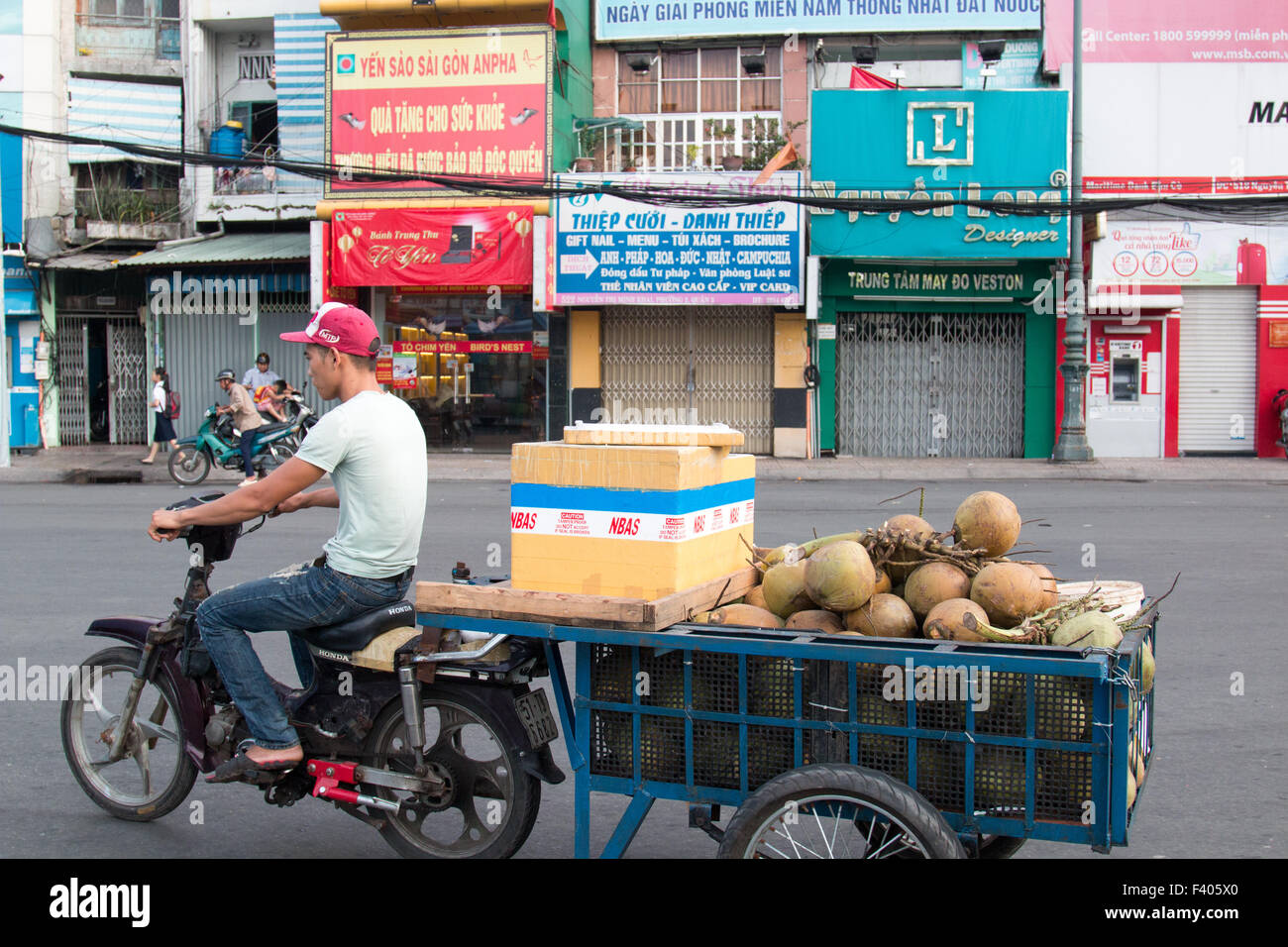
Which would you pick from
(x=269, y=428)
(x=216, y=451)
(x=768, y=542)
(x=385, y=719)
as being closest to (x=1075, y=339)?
(x=768, y=542)

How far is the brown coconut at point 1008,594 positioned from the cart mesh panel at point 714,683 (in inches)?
31.2

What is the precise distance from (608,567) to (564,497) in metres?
0.26

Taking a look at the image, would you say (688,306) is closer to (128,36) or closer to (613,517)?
(128,36)

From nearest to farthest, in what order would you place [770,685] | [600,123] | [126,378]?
[770,685] → [600,123] → [126,378]

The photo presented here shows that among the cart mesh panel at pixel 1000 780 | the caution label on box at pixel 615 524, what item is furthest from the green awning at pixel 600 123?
the cart mesh panel at pixel 1000 780

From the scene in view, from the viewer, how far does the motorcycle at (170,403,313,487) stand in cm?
1741

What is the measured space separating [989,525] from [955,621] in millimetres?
479

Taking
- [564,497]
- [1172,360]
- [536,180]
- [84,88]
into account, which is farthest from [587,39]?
[564,497]

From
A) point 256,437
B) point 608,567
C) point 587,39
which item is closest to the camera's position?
point 608,567

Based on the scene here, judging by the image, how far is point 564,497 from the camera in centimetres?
384

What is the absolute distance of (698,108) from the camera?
21453mm

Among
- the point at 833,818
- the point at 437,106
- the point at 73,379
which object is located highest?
the point at 437,106

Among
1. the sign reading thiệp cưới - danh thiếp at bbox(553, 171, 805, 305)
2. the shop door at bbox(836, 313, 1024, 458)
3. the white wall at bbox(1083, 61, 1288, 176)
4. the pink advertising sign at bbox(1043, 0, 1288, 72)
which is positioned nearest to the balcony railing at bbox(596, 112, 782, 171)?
the sign reading thiệp cưới - danh thiếp at bbox(553, 171, 805, 305)
